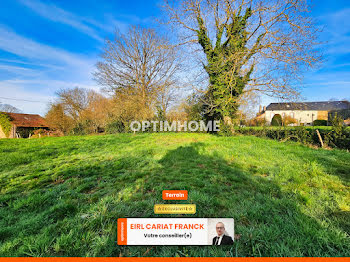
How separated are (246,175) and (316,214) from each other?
50.6 inches

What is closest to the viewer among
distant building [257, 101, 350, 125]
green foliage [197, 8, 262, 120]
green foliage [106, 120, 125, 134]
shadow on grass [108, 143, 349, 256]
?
shadow on grass [108, 143, 349, 256]

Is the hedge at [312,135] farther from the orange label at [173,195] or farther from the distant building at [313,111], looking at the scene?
the distant building at [313,111]

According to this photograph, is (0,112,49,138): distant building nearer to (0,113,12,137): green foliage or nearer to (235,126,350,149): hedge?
(0,113,12,137): green foliage

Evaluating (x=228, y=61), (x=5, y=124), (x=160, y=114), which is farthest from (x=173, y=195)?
(x=5, y=124)

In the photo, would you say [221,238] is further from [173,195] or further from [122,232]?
[122,232]

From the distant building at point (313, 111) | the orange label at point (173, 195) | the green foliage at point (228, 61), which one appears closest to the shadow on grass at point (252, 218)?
the orange label at point (173, 195)

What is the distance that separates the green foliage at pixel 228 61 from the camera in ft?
28.3

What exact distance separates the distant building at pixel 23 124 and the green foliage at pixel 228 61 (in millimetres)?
22530

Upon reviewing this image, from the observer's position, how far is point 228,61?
28.0 ft

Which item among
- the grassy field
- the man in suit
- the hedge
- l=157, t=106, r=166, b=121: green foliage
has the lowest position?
the grassy field

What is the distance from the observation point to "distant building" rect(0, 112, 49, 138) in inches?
712

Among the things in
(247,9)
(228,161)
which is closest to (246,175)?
(228,161)

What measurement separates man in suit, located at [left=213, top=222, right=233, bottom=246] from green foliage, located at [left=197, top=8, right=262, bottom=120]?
908 cm

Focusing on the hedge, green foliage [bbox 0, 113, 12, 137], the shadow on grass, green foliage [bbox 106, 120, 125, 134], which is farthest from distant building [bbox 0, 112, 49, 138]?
the hedge
